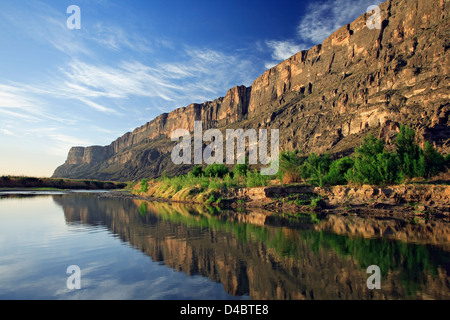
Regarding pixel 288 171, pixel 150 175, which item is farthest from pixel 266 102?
pixel 288 171

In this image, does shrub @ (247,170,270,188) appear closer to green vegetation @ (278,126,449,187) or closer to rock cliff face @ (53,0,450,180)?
green vegetation @ (278,126,449,187)

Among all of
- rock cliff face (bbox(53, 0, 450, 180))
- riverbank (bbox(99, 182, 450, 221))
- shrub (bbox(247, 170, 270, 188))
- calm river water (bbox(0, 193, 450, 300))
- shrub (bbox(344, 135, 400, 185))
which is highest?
rock cliff face (bbox(53, 0, 450, 180))

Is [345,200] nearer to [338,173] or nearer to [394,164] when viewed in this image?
[338,173]

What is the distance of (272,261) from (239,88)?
572 feet

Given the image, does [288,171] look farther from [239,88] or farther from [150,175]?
[239,88]

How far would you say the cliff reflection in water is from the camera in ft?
21.2

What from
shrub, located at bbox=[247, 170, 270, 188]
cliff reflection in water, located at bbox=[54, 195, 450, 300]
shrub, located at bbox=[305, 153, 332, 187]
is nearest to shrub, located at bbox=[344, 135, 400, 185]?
shrub, located at bbox=[305, 153, 332, 187]

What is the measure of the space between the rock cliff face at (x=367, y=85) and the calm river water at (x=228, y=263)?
53.6 meters

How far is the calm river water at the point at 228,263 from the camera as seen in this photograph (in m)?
6.45

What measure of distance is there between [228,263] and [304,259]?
266cm

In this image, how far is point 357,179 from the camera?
25.2 metres

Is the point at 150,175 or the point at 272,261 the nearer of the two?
the point at 272,261

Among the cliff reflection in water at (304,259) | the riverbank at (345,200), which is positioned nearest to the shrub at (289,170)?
the riverbank at (345,200)

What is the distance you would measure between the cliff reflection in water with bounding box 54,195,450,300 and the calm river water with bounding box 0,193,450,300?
0.10 ft
